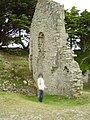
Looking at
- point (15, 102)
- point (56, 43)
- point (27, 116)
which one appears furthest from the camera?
point (56, 43)

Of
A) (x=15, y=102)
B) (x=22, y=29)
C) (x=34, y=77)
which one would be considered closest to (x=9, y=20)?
(x=22, y=29)

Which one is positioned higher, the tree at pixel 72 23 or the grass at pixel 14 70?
the tree at pixel 72 23

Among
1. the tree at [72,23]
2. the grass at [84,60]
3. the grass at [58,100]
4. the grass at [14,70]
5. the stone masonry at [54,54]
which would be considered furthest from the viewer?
the tree at [72,23]

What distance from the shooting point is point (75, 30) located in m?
34.8

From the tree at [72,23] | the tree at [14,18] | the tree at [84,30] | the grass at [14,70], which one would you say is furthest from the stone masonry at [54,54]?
the tree at [84,30]

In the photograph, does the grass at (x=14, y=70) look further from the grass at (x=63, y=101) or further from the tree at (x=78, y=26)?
the tree at (x=78, y=26)

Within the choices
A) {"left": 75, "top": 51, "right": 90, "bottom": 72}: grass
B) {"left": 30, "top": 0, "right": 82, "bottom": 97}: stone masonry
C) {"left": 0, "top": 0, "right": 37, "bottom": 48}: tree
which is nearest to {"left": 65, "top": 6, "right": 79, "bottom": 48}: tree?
{"left": 75, "top": 51, "right": 90, "bottom": 72}: grass

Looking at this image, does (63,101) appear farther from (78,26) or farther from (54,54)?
(78,26)

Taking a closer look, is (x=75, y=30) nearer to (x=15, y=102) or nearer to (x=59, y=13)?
(x=59, y=13)

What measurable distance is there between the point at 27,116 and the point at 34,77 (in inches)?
363

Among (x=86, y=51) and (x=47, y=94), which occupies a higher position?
(x=86, y=51)

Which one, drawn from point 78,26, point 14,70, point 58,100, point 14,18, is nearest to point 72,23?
point 78,26

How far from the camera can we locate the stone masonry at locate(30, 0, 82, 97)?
21.9m

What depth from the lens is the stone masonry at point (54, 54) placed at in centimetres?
2186
